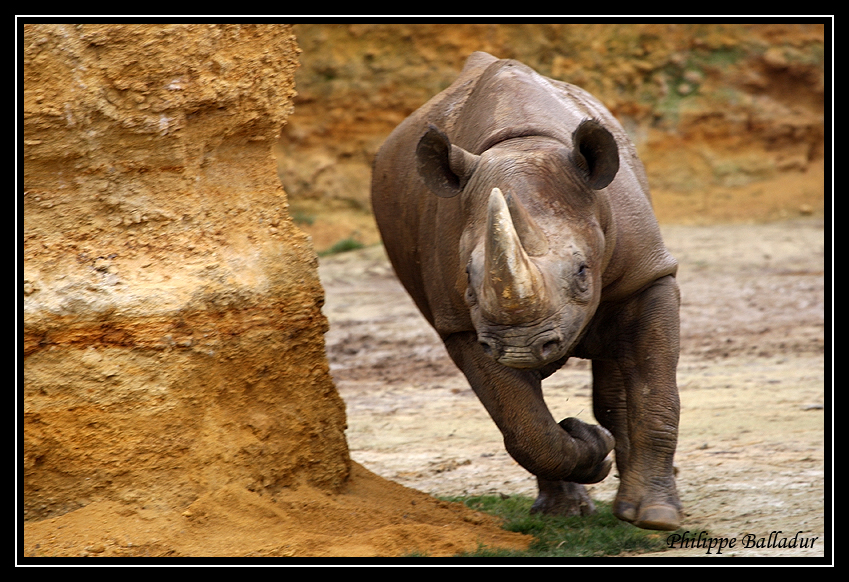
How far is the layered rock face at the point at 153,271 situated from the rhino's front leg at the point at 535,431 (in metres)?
0.99

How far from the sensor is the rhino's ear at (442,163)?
4.96 metres

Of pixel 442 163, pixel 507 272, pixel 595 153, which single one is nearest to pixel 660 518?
pixel 507 272

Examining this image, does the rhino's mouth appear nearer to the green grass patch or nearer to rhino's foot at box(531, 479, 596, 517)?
the green grass patch

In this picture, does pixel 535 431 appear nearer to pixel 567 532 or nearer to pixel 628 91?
pixel 567 532

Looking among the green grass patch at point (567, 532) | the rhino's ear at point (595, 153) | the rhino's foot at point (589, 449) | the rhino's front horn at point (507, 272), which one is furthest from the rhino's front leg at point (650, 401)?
the rhino's front horn at point (507, 272)

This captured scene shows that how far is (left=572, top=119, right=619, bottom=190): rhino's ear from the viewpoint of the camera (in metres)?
4.76

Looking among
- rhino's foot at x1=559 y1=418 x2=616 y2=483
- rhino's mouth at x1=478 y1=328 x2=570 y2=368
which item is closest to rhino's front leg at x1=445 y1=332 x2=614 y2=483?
rhino's foot at x1=559 y1=418 x2=616 y2=483

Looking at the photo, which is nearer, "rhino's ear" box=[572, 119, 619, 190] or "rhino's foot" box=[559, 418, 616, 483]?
"rhino's ear" box=[572, 119, 619, 190]

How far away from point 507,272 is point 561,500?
2292mm

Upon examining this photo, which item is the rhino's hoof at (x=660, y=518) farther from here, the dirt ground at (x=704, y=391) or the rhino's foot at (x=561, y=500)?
the rhino's foot at (x=561, y=500)

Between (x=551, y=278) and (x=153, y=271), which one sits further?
(x=153, y=271)

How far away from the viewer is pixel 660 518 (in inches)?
194
